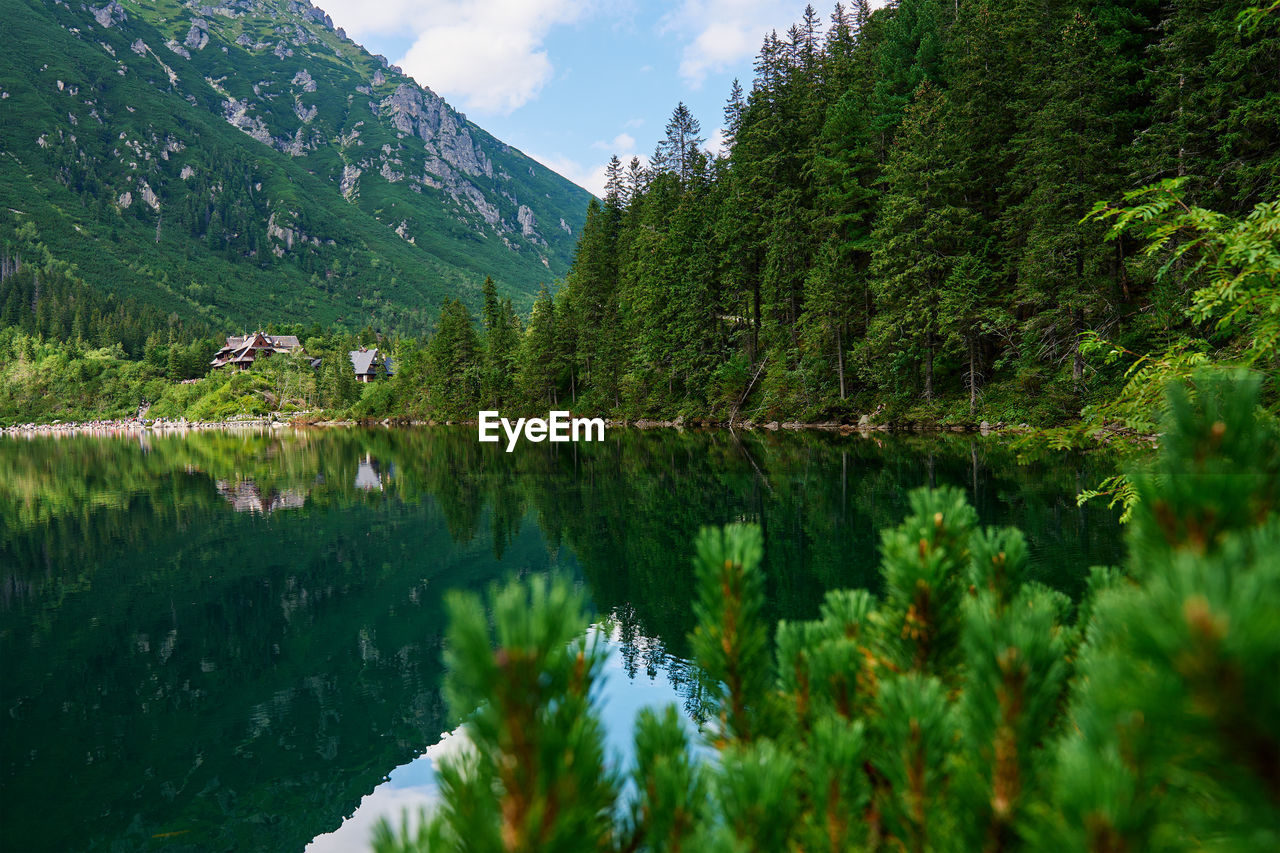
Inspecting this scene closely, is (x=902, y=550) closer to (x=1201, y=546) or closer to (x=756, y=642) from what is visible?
(x=756, y=642)

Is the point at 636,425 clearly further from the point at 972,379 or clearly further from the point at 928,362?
the point at 972,379

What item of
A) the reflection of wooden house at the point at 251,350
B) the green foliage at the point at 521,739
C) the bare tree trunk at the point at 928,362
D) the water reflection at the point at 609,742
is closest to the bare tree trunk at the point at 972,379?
the bare tree trunk at the point at 928,362

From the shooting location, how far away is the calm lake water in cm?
538

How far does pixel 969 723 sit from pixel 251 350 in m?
130

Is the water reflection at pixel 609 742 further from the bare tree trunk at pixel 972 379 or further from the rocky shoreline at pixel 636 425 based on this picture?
the bare tree trunk at pixel 972 379

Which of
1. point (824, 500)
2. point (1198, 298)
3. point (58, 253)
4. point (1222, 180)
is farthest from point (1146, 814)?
point (58, 253)

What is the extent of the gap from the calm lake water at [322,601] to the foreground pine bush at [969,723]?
699 millimetres

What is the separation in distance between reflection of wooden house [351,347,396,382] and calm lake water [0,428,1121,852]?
9152 centimetres

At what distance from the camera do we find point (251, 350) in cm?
11069

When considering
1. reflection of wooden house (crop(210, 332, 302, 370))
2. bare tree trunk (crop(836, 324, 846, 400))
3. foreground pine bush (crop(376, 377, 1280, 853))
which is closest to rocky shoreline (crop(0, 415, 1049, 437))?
bare tree trunk (crop(836, 324, 846, 400))

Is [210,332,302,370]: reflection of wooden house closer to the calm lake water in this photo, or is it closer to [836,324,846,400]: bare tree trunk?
[836,324,846,400]: bare tree trunk

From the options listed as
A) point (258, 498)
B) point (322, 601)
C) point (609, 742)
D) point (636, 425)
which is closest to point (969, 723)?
point (609, 742)

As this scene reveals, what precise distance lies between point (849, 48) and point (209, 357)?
113 m

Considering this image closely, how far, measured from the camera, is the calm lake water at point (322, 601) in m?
5.38
